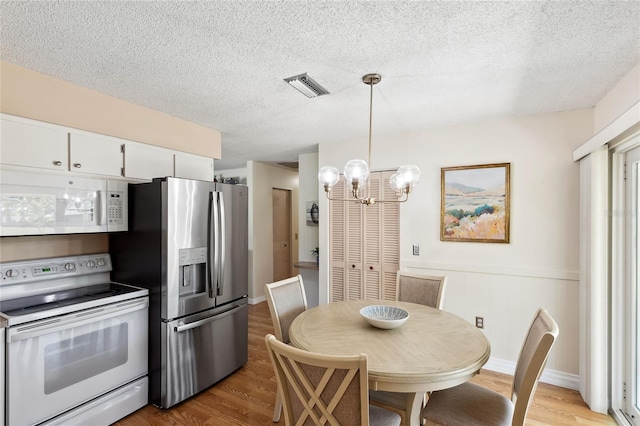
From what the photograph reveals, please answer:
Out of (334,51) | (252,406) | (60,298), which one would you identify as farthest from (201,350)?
(334,51)

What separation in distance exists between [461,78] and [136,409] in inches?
130

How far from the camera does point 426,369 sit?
142 cm

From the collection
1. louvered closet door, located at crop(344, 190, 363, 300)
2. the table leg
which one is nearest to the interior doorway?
louvered closet door, located at crop(344, 190, 363, 300)

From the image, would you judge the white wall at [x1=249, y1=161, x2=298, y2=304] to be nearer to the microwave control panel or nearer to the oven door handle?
the microwave control panel

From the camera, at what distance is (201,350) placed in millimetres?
2561

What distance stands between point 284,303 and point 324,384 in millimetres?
1215

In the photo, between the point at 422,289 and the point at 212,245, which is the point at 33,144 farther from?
the point at 422,289

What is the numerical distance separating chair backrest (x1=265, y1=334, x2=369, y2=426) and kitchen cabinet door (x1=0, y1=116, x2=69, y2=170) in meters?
1.95

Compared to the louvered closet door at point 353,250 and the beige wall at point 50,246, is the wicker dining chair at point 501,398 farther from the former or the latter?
the beige wall at point 50,246

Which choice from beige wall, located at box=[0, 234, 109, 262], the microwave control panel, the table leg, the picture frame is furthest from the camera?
the picture frame

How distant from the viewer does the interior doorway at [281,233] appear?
561 centimetres

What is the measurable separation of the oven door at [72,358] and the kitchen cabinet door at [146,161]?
1.04m

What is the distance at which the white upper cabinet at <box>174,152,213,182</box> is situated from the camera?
2.94 meters

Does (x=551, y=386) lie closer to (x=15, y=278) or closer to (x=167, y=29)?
(x=167, y=29)
